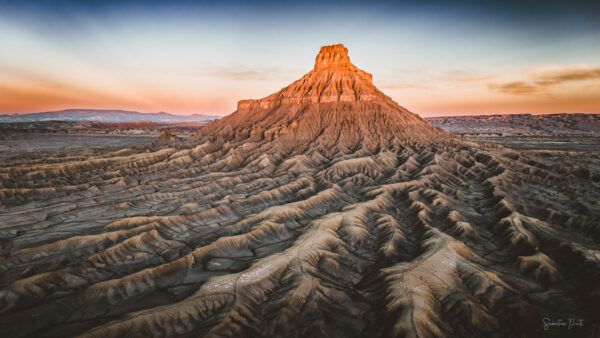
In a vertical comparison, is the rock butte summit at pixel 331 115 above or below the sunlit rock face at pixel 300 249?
above

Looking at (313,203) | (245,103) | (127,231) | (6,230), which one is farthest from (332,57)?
(6,230)

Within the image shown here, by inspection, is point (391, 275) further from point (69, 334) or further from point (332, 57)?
point (332, 57)

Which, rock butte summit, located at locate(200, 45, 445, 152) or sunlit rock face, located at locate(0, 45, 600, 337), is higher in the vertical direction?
rock butte summit, located at locate(200, 45, 445, 152)

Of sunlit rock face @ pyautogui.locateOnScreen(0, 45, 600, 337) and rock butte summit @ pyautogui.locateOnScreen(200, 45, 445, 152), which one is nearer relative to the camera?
sunlit rock face @ pyautogui.locateOnScreen(0, 45, 600, 337)

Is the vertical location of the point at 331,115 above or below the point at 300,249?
above

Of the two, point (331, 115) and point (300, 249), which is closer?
point (300, 249)
